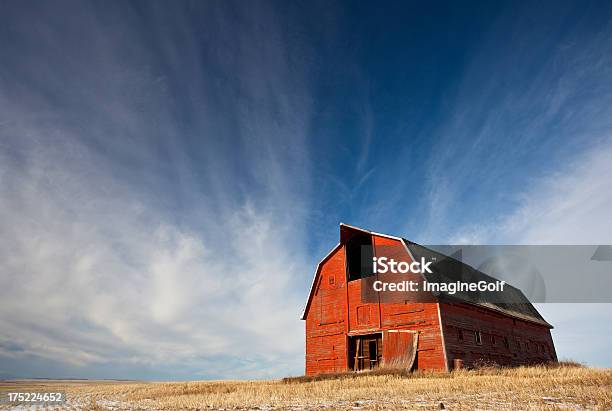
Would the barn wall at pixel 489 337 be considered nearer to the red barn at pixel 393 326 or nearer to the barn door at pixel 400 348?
the red barn at pixel 393 326

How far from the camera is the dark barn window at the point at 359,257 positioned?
2388 centimetres

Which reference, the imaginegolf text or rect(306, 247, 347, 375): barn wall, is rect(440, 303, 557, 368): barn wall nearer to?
the imaginegolf text

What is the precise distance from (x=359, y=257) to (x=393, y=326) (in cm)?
518

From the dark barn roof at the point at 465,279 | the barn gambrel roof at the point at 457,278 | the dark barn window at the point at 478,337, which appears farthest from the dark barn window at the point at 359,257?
the dark barn window at the point at 478,337

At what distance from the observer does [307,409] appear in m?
7.18

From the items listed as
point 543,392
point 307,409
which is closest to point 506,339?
point 543,392

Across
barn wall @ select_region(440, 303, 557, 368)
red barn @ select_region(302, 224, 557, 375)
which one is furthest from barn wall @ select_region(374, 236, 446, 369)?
barn wall @ select_region(440, 303, 557, 368)

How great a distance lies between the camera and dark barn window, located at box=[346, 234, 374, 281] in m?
23.9

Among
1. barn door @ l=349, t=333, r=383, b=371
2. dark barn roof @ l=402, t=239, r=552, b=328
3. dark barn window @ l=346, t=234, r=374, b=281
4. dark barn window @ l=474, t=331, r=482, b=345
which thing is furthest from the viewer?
dark barn window @ l=346, t=234, r=374, b=281

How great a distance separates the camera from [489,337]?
23.5 m

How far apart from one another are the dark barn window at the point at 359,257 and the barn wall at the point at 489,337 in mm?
5213

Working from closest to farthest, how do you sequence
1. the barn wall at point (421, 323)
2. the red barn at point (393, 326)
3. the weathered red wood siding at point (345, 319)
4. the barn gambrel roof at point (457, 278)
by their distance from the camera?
the barn wall at point (421, 323) → the weathered red wood siding at point (345, 319) → the red barn at point (393, 326) → the barn gambrel roof at point (457, 278)

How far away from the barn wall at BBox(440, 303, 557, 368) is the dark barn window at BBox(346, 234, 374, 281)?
521 cm

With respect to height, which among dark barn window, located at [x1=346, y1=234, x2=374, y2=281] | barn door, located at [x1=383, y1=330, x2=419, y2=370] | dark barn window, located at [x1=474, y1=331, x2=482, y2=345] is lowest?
barn door, located at [x1=383, y1=330, x2=419, y2=370]
